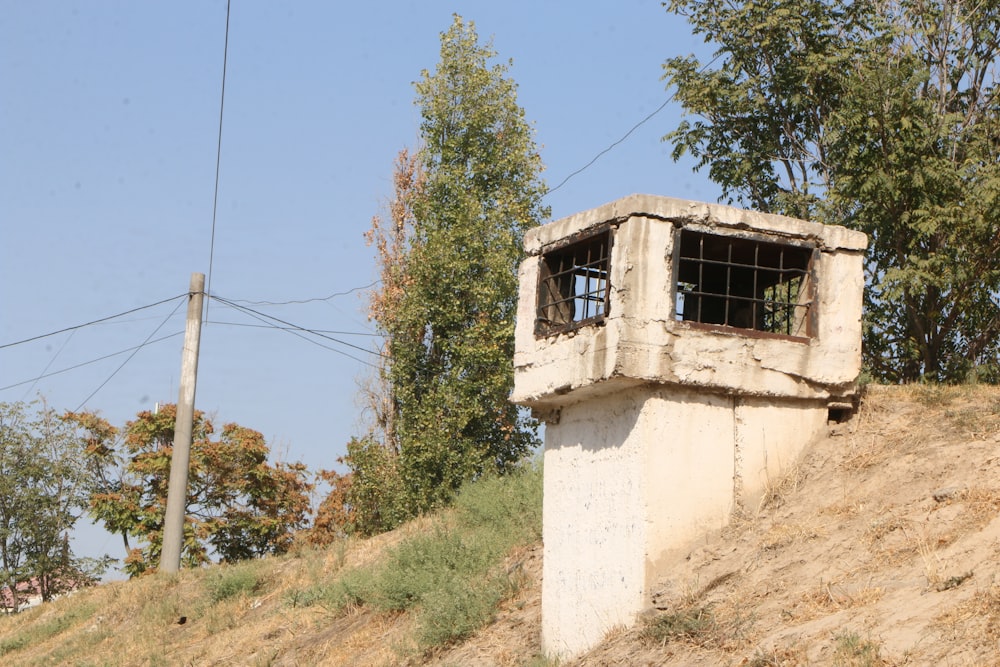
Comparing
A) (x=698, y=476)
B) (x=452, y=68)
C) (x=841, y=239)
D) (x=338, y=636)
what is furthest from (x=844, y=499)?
(x=452, y=68)

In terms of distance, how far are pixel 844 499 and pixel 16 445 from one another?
24795mm

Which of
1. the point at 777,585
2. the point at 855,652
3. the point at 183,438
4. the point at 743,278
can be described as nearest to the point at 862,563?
the point at 777,585

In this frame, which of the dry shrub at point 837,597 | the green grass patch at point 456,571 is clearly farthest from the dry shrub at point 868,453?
the green grass patch at point 456,571

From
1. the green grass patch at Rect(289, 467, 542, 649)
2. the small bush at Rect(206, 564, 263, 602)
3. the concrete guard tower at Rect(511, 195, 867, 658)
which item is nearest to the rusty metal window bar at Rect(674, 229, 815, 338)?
the concrete guard tower at Rect(511, 195, 867, 658)

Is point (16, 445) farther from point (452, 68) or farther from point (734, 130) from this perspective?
point (734, 130)

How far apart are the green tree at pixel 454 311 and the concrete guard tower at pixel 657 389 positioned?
35.8 ft

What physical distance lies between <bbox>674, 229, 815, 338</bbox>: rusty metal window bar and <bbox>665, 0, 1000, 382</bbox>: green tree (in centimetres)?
378

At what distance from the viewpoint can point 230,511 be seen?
27.6 metres

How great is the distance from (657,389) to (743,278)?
7.80 feet

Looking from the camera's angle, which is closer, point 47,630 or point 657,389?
point 657,389

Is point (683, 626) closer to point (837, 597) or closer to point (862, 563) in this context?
point (837, 597)

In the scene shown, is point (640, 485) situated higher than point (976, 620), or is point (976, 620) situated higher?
point (640, 485)

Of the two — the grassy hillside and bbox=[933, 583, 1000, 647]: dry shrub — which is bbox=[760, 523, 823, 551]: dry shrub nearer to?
the grassy hillside

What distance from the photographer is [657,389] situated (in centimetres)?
A: 965
